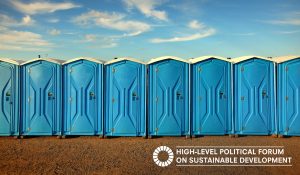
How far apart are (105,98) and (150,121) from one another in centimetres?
131

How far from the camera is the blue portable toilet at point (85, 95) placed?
27.0ft

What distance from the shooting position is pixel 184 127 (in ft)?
26.9

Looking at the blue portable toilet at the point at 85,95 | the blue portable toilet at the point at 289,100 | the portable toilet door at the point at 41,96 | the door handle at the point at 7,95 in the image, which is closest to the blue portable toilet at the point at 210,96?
the blue portable toilet at the point at 289,100

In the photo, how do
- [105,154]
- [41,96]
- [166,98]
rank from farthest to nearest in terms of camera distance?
[41,96] < [166,98] < [105,154]

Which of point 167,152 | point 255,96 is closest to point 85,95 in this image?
point 167,152

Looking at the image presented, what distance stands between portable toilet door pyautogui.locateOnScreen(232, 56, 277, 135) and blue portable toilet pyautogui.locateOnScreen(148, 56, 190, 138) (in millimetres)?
1393

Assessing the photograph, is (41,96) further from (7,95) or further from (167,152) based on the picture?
(167,152)

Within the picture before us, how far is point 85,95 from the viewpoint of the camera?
27.0ft

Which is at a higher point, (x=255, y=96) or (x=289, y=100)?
(x=255, y=96)

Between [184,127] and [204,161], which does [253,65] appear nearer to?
[184,127]

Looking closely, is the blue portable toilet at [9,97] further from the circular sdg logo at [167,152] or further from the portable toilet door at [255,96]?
the portable toilet door at [255,96]

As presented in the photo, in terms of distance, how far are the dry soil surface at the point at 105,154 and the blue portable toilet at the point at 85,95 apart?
339mm

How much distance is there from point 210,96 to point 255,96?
118 centimetres

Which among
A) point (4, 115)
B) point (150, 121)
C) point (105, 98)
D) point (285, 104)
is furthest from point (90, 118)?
point (285, 104)
